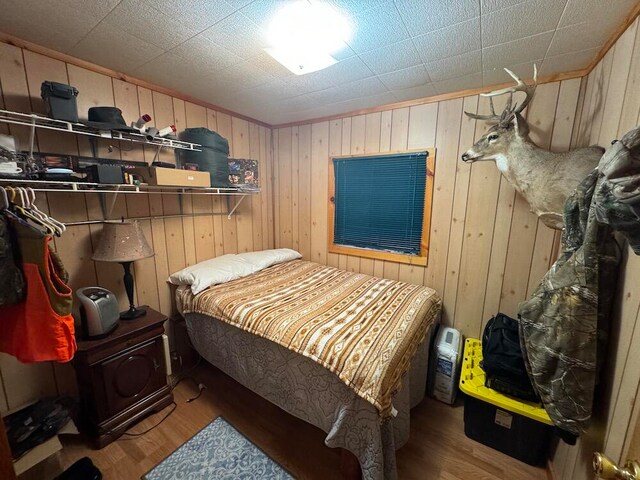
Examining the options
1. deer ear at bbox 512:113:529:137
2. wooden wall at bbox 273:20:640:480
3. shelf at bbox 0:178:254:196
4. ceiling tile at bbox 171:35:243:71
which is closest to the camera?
wooden wall at bbox 273:20:640:480

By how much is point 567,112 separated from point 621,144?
1.49m

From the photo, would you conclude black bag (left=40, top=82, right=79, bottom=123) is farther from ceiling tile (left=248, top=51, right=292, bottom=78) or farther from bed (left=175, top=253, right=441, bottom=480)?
bed (left=175, top=253, right=441, bottom=480)

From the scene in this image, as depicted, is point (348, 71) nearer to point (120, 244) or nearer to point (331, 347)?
point (331, 347)

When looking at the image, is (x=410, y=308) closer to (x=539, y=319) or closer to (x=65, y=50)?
(x=539, y=319)

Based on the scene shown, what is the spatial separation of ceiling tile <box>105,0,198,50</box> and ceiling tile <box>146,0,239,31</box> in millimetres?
30

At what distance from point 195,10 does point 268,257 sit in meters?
1.92

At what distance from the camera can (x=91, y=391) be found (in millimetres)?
1526

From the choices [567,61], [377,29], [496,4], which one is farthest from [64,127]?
[567,61]

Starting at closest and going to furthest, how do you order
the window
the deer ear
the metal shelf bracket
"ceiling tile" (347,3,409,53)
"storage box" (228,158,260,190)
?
"ceiling tile" (347,3,409,53), the deer ear, the window, "storage box" (228,158,260,190), the metal shelf bracket

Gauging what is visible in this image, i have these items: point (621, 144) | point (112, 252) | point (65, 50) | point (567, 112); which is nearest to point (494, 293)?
point (567, 112)

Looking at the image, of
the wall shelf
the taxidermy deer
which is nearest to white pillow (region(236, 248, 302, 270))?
the wall shelf

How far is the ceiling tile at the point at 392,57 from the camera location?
145cm

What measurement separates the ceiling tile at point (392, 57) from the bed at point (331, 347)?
5.16 feet

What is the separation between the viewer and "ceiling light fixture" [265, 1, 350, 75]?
1.20 meters
